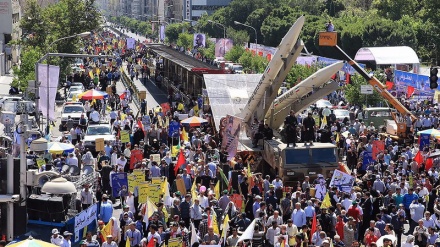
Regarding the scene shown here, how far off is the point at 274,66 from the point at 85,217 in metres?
14.0

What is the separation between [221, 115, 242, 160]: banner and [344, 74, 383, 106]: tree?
13390 mm

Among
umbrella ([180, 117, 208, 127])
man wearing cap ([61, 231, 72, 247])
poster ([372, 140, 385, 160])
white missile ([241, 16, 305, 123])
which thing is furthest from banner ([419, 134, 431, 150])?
man wearing cap ([61, 231, 72, 247])

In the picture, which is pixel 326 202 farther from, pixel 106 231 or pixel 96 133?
pixel 96 133

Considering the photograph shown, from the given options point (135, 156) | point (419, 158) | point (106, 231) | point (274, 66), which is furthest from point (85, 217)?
point (274, 66)

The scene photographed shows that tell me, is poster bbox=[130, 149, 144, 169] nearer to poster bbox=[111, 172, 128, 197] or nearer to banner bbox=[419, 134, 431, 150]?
poster bbox=[111, 172, 128, 197]

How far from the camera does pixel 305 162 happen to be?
27672 millimetres

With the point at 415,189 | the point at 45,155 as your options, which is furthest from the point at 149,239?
the point at 45,155

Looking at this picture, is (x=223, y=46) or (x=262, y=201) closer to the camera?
(x=262, y=201)

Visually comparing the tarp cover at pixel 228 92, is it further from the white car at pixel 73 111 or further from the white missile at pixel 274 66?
the white car at pixel 73 111

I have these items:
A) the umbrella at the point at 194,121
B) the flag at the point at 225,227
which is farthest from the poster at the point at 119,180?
the umbrella at the point at 194,121

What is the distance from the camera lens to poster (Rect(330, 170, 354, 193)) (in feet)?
80.3

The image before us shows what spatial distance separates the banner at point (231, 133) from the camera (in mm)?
31438

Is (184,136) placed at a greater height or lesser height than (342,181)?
lesser

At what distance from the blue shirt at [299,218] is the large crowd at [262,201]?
26mm
